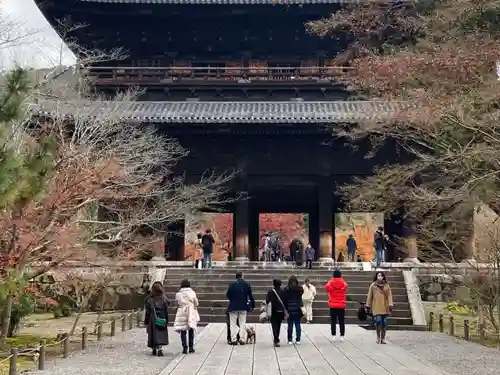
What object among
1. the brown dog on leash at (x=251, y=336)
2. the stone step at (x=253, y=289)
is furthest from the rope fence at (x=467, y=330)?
the brown dog on leash at (x=251, y=336)

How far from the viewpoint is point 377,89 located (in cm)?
1564

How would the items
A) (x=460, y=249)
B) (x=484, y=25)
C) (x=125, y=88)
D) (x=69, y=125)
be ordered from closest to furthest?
(x=484, y=25) → (x=69, y=125) → (x=460, y=249) → (x=125, y=88)

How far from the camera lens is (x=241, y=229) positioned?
25828 mm

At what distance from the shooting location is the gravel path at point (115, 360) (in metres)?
11.8

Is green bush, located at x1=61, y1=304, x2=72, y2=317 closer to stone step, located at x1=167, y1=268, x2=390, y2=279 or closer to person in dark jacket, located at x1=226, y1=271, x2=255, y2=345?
stone step, located at x1=167, y1=268, x2=390, y2=279

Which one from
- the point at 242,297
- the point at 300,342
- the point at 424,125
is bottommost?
the point at 300,342

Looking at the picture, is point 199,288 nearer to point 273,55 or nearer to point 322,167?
point 322,167

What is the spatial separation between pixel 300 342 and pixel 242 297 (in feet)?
6.70

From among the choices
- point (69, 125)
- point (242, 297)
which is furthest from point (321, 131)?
point (242, 297)

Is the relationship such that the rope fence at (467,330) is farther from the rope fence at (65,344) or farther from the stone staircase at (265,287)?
the rope fence at (65,344)

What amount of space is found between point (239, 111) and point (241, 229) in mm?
4630

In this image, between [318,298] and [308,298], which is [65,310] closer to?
[318,298]

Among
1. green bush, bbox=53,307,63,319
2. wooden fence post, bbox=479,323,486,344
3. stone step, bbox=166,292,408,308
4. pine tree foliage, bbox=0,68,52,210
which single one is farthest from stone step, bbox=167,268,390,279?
pine tree foliage, bbox=0,68,52,210

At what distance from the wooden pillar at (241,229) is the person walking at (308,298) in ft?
20.4
